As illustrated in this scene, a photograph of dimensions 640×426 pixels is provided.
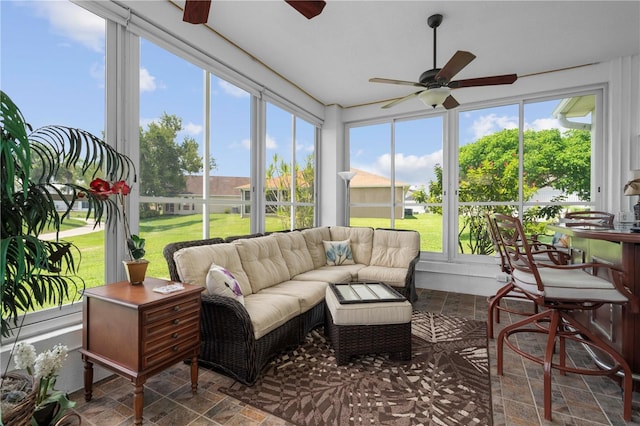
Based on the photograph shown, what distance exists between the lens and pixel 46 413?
158 cm

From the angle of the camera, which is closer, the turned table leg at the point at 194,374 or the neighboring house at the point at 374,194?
the turned table leg at the point at 194,374

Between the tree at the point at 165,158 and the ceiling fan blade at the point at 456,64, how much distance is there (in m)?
2.39

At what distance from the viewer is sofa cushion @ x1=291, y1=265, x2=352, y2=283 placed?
3340 mm

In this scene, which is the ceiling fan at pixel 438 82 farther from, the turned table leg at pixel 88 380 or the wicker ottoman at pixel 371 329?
the turned table leg at pixel 88 380

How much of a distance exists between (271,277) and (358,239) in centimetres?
170

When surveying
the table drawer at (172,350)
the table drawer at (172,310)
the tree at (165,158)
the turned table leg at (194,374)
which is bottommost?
the turned table leg at (194,374)

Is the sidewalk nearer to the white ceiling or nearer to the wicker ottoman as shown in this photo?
the wicker ottoman

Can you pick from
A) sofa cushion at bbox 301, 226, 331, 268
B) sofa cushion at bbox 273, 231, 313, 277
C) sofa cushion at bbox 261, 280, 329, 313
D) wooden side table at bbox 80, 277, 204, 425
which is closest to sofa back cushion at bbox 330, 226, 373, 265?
sofa cushion at bbox 301, 226, 331, 268

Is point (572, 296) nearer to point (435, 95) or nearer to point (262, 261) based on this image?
point (435, 95)

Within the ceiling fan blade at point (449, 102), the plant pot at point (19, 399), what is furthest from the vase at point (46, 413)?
the ceiling fan blade at point (449, 102)

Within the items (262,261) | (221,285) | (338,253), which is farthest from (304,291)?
(338,253)

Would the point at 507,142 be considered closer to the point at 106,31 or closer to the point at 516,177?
the point at 516,177

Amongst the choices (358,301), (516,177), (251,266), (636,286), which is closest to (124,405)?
(251,266)

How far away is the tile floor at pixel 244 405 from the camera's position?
1772 millimetres
